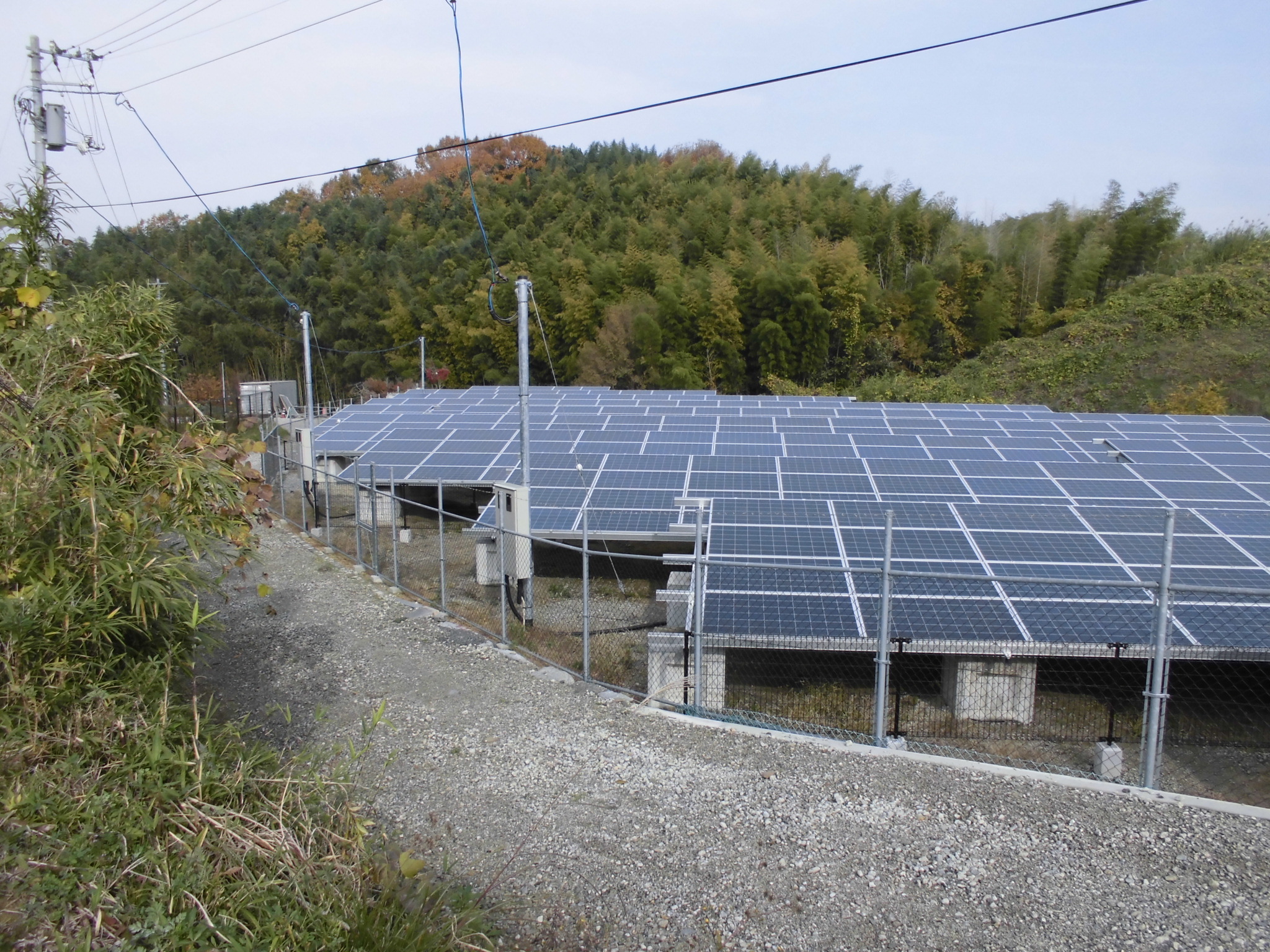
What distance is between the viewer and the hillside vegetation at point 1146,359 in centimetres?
3028

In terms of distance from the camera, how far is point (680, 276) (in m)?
39.9

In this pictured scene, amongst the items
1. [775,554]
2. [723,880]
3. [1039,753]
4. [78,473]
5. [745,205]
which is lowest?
[1039,753]

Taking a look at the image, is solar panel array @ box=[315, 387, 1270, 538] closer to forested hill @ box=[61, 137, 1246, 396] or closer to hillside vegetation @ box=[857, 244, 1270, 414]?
hillside vegetation @ box=[857, 244, 1270, 414]

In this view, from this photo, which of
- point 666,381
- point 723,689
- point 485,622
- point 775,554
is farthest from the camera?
point 666,381

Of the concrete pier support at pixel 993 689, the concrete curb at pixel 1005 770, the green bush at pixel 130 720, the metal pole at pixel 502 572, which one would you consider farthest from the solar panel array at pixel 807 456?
the green bush at pixel 130 720

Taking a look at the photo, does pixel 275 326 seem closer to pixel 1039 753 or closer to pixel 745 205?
pixel 745 205

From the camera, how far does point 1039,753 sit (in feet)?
22.1

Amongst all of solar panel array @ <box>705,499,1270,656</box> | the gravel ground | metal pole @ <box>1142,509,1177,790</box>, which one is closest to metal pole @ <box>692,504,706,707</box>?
the gravel ground

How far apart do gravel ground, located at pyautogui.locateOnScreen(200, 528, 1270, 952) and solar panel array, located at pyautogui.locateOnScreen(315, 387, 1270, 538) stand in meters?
4.40

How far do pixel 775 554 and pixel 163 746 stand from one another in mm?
5666

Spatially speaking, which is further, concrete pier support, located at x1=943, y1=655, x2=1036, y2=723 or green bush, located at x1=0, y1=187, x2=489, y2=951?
concrete pier support, located at x1=943, y1=655, x2=1036, y2=723

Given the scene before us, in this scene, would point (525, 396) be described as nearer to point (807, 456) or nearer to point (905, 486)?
point (905, 486)

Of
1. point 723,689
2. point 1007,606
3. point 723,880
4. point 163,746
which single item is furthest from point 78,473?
point 1007,606

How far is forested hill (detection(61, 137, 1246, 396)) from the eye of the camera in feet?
122
